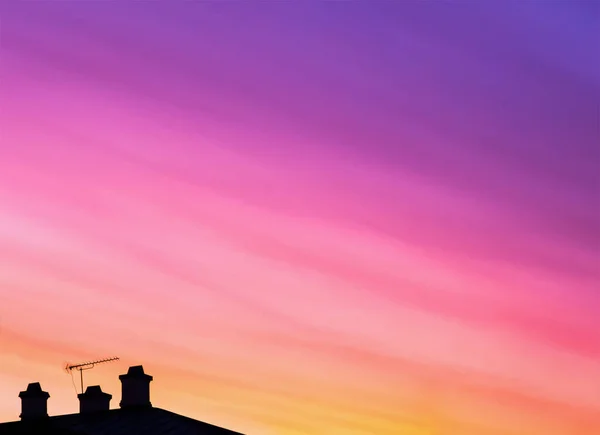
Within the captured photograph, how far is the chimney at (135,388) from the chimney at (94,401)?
Result: 2230 millimetres

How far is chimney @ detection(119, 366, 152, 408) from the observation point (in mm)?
49469

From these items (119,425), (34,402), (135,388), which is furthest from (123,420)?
(34,402)

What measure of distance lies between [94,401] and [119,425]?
17.6 ft

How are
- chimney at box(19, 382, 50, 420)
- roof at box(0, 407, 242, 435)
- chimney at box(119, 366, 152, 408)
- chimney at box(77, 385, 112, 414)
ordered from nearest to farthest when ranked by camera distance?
roof at box(0, 407, 242, 435)
chimney at box(119, 366, 152, 408)
chimney at box(77, 385, 112, 414)
chimney at box(19, 382, 50, 420)

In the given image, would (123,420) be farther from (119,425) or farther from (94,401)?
(94,401)

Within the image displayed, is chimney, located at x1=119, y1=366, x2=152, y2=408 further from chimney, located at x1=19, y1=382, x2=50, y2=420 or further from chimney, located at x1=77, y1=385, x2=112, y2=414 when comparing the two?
chimney, located at x1=19, y1=382, x2=50, y2=420

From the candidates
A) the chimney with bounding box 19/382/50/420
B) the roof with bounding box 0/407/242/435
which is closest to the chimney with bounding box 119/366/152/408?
the roof with bounding box 0/407/242/435

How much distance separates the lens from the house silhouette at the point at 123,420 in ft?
151

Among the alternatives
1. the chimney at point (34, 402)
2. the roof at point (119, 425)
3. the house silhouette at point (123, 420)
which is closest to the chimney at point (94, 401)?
the house silhouette at point (123, 420)

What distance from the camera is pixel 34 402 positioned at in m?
52.9

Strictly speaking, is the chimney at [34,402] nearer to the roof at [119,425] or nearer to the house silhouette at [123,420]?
the house silhouette at [123,420]

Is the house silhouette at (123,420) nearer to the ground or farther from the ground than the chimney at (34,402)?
nearer to the ground

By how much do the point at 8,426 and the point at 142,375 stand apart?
5388 mm

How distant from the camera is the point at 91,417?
4781 cm
